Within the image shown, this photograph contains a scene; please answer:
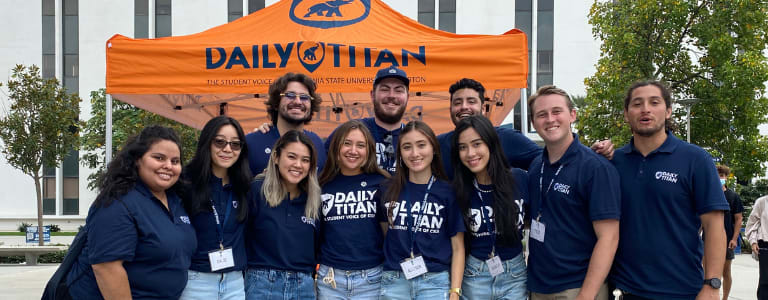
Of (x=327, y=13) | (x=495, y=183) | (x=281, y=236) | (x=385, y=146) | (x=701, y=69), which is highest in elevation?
(x=701, y=69)

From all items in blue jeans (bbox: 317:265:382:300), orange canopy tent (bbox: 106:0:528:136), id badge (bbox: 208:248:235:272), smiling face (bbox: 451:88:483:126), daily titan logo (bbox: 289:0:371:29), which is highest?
daily titan logo (bbox: 289:0:371:29)

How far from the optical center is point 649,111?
9.50 feet

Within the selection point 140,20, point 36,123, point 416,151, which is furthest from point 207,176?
point 140,20

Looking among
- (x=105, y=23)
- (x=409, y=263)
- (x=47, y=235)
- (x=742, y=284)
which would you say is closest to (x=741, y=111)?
(x=742, y=284)

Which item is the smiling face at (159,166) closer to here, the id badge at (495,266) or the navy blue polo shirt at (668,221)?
the id badge at (495,266)

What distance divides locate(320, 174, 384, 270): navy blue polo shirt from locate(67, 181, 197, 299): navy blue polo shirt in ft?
2.52

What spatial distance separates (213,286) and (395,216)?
1.06 meters

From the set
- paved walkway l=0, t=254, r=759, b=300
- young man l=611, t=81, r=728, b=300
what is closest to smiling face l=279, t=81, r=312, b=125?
young man l=611, t=81, r=728, b=300

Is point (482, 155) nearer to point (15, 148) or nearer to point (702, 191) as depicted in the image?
point (702, 191)

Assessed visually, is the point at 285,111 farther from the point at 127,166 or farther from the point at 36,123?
the point at 36,123

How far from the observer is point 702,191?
277 cm

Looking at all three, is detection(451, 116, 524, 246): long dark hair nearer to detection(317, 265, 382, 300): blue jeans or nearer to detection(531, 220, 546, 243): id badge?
detection(531, 220, 546, 243): id badge

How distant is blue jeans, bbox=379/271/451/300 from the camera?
297 centimetres

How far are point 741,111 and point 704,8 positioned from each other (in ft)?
8.75
